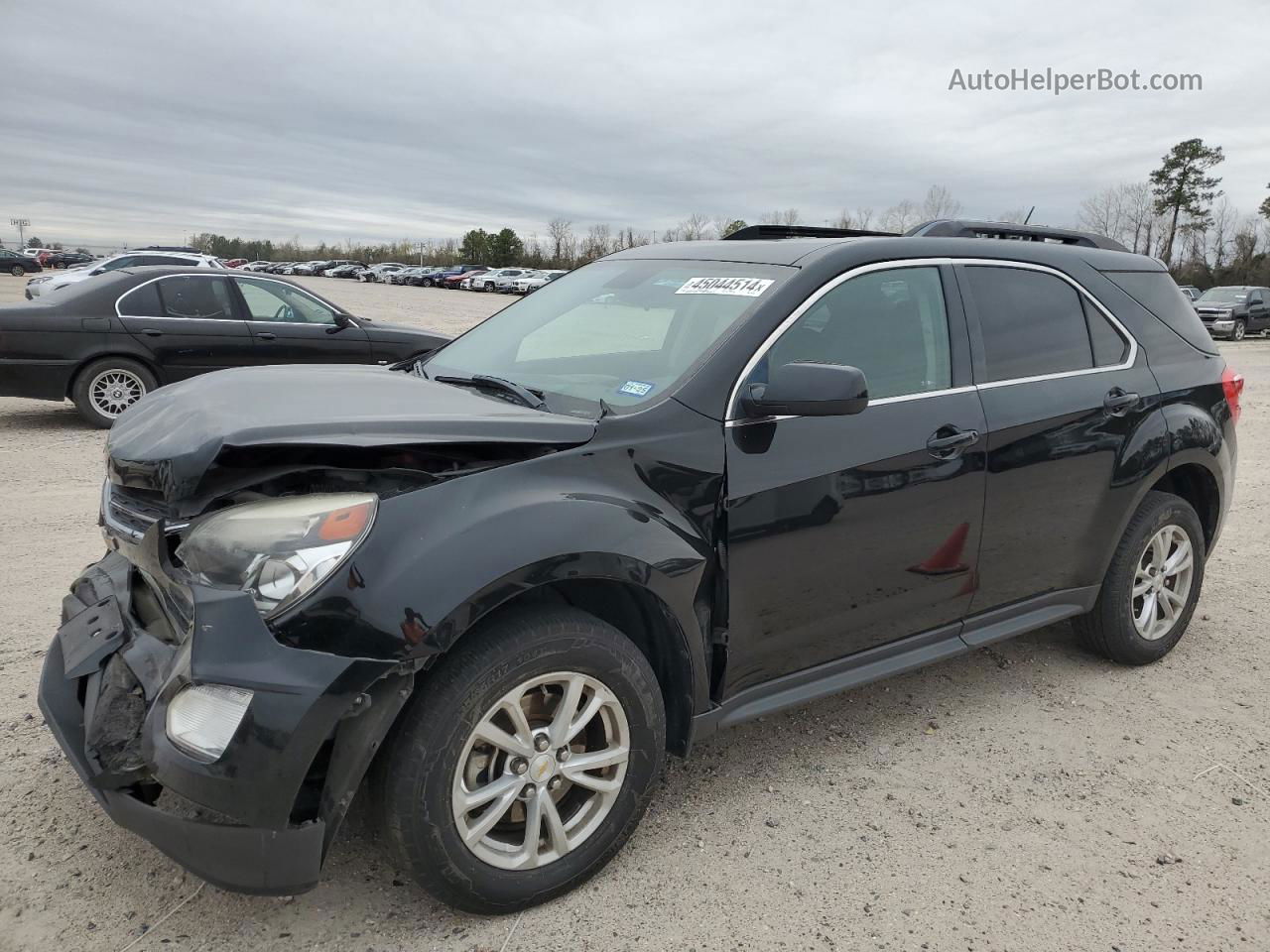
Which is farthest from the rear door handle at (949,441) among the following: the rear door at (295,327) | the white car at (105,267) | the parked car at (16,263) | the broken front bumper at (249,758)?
the parked car at (16,263)

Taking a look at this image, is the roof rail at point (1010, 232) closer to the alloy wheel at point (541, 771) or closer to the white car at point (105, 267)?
the alloy wheel at point (541, 771)

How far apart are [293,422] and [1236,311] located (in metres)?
33.8

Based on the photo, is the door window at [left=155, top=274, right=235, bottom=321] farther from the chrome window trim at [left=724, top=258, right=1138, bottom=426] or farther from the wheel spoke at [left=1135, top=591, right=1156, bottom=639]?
the wheel spoke at [left=1135, top=591, right=1156, bottom=639]

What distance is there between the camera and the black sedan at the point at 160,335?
8539 millimetres

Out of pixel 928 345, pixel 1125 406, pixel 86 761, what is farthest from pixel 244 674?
pixel 1125 406

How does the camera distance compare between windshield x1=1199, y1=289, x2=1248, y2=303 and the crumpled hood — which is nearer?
the crumpled hood

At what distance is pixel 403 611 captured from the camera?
217 cm

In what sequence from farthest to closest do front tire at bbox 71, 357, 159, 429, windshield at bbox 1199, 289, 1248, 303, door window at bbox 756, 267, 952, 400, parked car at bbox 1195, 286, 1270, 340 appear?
windshield at bbox 1199, 289, 1248, 303 → parked car at bbox 1195, 286, 1270, 340 → front tire at bbox 71, 357, 159, 429 → door window at bbox 756, 267, 952, 400

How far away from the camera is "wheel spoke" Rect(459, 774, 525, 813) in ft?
7.78

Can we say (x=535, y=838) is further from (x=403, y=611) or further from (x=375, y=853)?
(x=403, y=611)

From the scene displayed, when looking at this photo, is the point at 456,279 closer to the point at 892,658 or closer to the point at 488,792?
Answer: the point at 892,658

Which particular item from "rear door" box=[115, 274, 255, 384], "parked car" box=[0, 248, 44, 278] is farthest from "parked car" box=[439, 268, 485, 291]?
"rear door" box=[115, 274, 255, 384]

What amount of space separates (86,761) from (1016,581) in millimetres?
3127

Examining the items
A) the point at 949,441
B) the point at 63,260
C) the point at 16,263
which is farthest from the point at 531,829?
the point at 63,260
